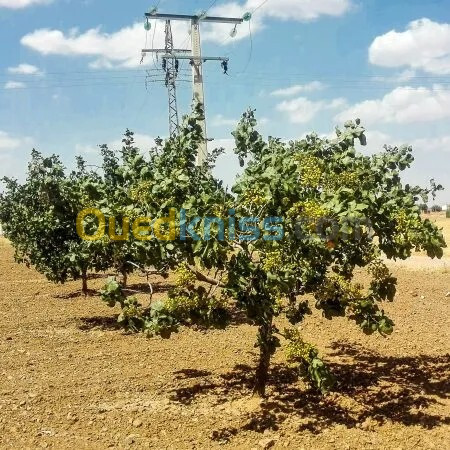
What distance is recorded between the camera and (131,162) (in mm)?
8594

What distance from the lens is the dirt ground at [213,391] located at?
796cm

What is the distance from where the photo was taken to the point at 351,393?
944 centimetres

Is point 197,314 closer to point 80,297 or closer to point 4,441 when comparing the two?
point 4,441

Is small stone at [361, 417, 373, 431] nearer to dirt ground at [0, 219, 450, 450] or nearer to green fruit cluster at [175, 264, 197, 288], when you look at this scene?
dirt ground at [0, 219, 450, 450]

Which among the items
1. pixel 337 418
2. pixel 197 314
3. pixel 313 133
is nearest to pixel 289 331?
pixel 197 314

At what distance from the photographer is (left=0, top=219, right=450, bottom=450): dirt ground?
7.96 metres

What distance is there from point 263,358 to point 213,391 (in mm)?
1420

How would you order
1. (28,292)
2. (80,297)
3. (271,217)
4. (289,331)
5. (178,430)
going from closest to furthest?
(271,217)
(289,331)
(178,430)
(80,297)
(28,292)

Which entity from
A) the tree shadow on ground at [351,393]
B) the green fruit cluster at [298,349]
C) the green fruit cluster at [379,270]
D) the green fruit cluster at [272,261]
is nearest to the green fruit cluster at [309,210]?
the green fruit cluster at [272,261]

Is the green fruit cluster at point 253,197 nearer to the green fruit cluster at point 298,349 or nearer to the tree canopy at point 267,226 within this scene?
the tree canopy at point 267,226

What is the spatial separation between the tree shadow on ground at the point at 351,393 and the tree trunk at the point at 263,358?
29 cm

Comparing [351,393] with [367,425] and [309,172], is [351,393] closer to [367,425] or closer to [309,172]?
[367,425]

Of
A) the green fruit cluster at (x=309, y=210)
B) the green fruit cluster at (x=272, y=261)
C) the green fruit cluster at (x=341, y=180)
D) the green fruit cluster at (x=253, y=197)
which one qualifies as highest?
the green fruit cluster at (x=341, y=180)

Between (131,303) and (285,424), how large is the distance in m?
3.21
